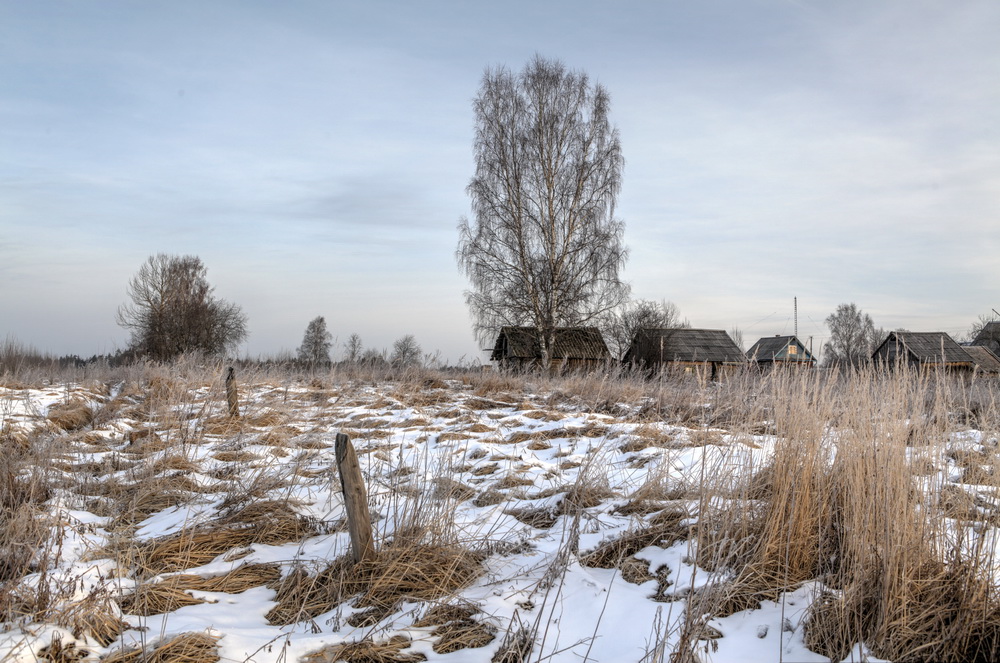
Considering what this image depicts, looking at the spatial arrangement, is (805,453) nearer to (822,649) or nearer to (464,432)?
(822,649)

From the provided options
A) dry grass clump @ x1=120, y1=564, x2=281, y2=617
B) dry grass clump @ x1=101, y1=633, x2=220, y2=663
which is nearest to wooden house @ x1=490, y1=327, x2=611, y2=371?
dry grass clump @ x1=120, y1=564, x2=281, y2=617

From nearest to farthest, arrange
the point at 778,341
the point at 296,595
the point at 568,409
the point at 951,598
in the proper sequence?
the point at 951,598 → the point at 296,595 → the point at 568,409 → the point at 778,341

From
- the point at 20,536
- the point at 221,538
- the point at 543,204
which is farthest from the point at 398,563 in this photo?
the point at 543,204

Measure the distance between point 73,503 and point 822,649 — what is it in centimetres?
453

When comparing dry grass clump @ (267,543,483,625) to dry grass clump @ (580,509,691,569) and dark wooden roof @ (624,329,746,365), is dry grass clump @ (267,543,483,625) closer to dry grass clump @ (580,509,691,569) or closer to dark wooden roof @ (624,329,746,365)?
dry grass clump @ (580,509,691,569)

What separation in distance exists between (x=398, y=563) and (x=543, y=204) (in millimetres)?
16531

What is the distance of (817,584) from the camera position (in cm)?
282

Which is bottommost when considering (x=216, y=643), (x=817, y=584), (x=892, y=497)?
(x=216, y=643)

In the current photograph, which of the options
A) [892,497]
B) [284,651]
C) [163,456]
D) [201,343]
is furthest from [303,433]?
[201,343]

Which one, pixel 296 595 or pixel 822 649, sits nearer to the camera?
pixel 822 649

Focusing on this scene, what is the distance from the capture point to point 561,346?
22.9 m

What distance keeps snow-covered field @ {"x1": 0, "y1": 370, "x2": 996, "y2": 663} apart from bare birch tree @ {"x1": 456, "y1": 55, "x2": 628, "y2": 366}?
13.4 metres

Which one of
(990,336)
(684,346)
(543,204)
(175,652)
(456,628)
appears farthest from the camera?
(990,336)

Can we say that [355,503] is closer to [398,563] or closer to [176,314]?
[398,563]
